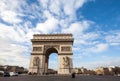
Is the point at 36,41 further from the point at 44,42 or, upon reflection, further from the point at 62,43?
Answer: the point at 62,43

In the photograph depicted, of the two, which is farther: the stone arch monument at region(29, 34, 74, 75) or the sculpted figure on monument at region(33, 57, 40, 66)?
the sculpted figure on monument at region(33, 57, 40, 66)

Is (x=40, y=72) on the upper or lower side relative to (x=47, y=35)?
lower

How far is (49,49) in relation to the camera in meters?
52.4

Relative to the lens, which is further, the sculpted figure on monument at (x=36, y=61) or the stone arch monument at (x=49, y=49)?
the sculpted figure on monument at (x=36, y=61)

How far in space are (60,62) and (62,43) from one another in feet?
16.0

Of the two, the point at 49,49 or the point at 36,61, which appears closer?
the point at 36,61

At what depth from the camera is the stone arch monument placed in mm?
49219

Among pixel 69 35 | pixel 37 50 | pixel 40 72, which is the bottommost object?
pixel 40 72

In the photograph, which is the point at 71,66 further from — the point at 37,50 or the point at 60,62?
the point at 37,50

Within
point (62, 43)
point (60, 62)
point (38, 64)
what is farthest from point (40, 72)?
point (62, 43)

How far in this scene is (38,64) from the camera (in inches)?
1972

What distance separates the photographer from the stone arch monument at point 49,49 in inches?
1938

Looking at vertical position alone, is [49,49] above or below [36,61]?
above

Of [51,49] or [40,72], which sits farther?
[51,49]
